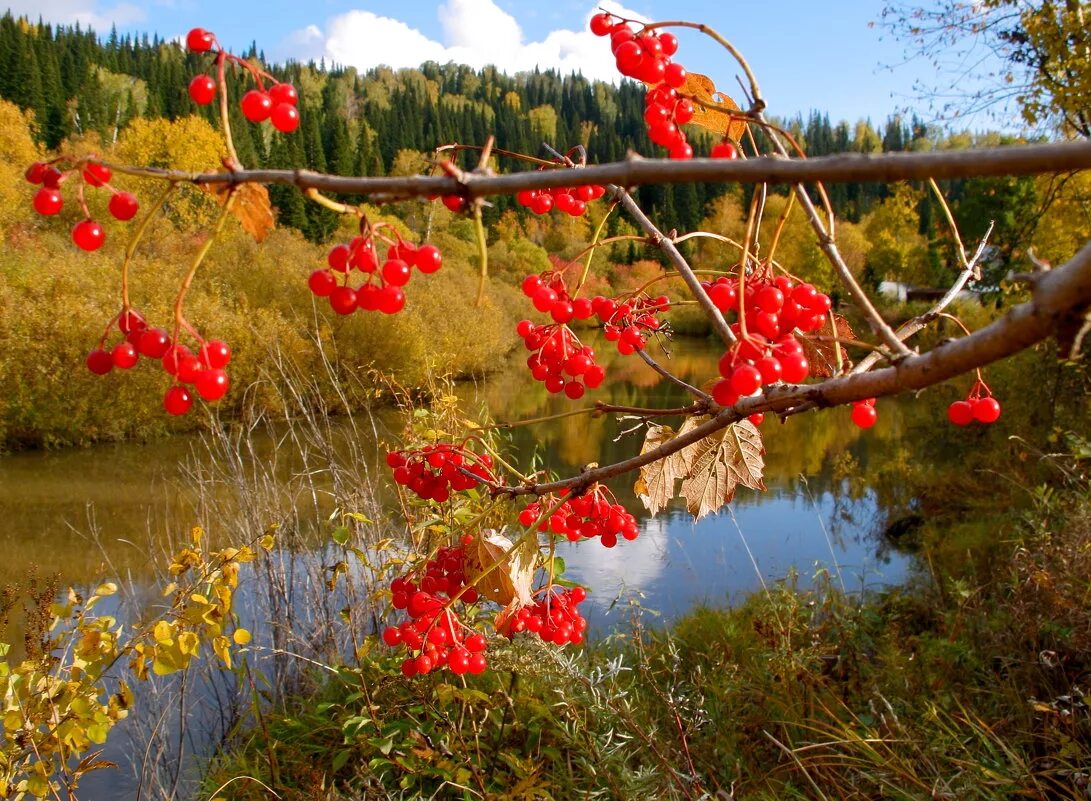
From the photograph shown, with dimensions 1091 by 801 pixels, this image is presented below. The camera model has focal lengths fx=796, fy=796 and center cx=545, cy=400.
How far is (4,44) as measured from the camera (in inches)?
1286

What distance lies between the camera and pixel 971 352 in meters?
0.43

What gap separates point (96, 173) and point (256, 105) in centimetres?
18

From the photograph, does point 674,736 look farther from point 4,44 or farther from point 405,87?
point 405,87

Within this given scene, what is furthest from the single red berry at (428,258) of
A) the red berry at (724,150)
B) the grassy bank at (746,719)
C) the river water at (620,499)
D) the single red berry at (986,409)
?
the river water at (620,499)

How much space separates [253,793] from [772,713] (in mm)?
2068

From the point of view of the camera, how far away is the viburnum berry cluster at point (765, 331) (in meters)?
0.63

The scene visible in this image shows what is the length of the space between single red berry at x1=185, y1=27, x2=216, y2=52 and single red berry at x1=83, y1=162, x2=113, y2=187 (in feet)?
0.63

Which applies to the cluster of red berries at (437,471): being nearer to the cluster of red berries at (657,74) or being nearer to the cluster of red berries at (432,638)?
the cluster of red berries at (432,638)

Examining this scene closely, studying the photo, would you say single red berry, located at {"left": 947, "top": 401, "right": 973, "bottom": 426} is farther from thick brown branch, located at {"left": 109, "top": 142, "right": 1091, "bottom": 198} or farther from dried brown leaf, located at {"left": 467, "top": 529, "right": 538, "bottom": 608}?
thick brown branch, located at {"left": 109, "top": 142, "right": 1091, "bottom": 198}

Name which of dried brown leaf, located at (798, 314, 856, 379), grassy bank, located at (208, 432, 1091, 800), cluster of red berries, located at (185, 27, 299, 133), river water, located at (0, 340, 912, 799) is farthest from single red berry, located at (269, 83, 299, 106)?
river water, located at (0, 340, 912, 799)

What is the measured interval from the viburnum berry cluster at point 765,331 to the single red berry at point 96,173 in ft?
1.48

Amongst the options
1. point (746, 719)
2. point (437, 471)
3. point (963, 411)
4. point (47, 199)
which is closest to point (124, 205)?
point (47, 199)

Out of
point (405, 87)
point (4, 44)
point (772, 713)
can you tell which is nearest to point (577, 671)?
point (772, 713)

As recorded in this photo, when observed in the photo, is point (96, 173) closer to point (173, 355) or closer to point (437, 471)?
point (173, 355)
